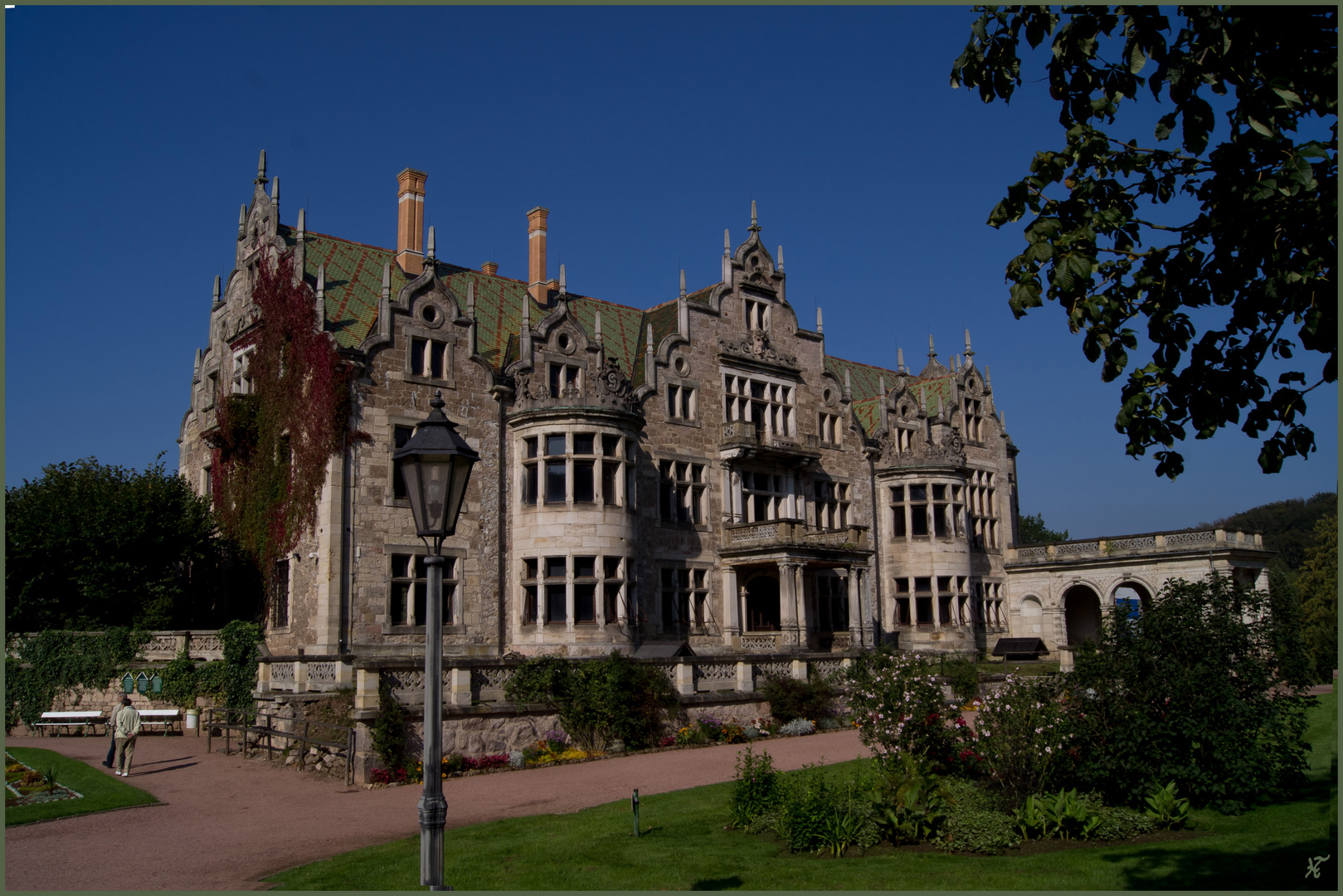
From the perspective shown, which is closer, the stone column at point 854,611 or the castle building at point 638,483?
the castle building at point 638,483

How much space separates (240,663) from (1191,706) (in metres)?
24.0

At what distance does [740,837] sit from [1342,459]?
10.4 m

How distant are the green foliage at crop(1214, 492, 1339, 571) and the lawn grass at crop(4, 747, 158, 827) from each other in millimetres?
107394

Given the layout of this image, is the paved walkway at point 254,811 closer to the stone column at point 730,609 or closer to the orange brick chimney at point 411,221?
the stone column at point 730,609

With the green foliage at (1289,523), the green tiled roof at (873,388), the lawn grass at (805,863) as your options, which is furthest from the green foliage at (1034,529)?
the lawn grass at (805,863)

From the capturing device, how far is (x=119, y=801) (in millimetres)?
18406

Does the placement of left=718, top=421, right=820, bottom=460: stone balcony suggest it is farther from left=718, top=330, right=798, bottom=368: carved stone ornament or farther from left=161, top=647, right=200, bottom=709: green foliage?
left=161, top=647, right=200, bottom=709: green foliage

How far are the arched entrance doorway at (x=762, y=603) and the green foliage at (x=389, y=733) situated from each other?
19.1m

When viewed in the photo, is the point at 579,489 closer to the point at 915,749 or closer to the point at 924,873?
the point at 915,749

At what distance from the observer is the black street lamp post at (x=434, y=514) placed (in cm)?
826

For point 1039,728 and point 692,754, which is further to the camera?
point 692,754

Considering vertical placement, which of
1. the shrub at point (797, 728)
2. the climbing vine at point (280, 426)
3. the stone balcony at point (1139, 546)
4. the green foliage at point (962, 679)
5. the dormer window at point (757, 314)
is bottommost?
the shrub at point (797, 728)

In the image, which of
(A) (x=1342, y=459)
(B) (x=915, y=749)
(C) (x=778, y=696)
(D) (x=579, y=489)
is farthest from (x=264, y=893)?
(D) (x=579, y=489)

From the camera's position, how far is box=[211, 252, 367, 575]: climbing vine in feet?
99.4
